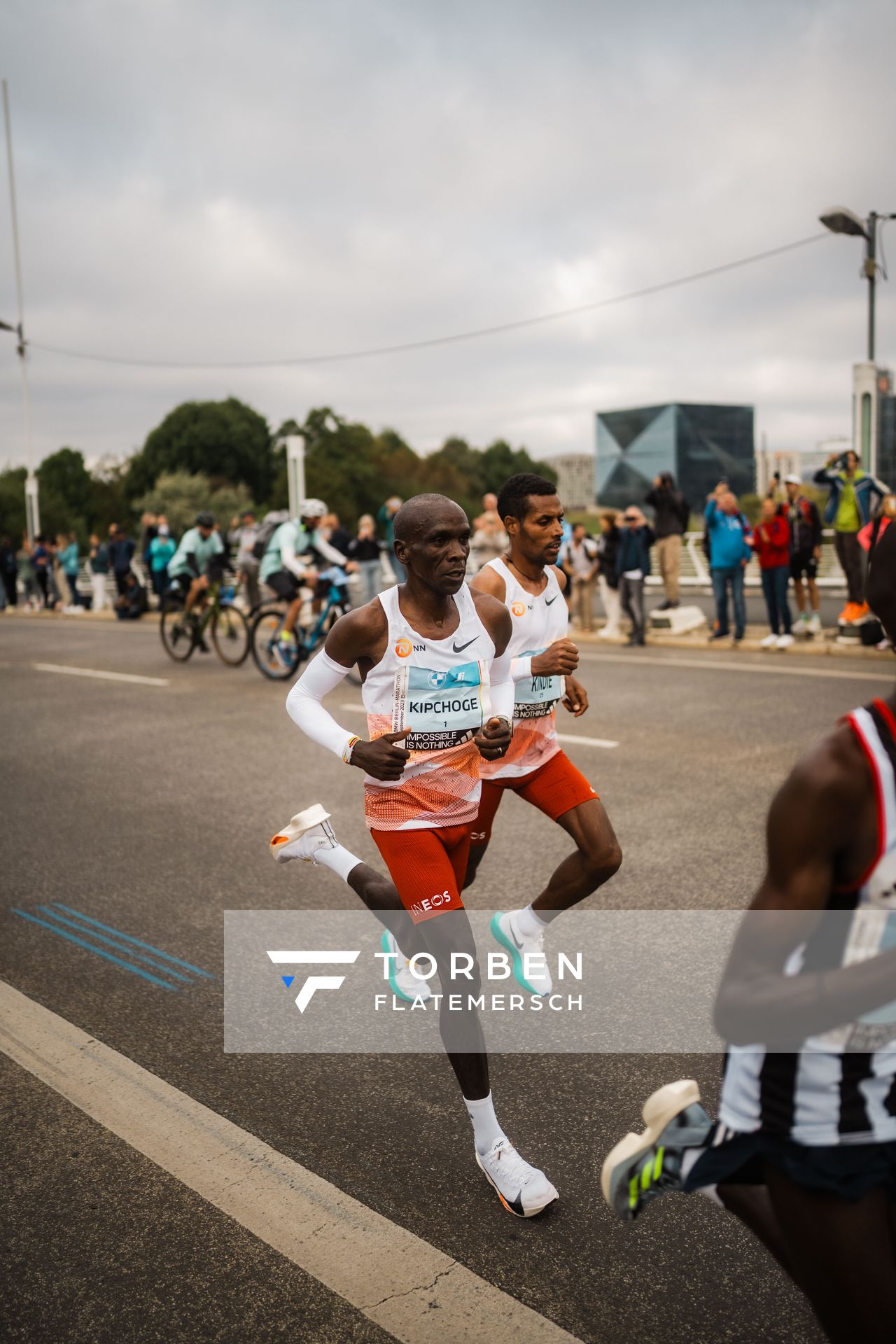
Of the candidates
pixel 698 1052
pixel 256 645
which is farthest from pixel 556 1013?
pixel 256 645

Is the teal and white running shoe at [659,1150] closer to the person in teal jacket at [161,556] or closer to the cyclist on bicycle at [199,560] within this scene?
the cyclist on bicycle at [199,560]

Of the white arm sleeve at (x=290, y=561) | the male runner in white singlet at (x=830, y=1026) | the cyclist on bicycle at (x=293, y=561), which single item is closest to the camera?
the male runner in white singlet at (x=830, y=1026)

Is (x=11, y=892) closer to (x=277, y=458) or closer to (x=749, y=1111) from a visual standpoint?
(x=749, y=1111)

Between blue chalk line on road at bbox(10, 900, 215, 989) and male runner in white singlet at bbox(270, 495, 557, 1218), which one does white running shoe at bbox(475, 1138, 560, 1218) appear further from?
blue chalk line on road at bbox(10, 900, 215, 989)

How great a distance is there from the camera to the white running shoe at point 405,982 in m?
4.23

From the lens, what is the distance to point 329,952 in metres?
4.77

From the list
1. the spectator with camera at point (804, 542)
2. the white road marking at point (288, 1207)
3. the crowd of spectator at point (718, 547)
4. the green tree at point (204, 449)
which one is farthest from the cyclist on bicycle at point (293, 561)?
the green tree at point (204, 449)

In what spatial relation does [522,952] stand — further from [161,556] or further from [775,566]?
[161,556]

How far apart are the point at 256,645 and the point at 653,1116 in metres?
13.5

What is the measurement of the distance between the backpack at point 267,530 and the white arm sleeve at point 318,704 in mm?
9326

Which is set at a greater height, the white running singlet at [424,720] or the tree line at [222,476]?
the tree line at [222,476]

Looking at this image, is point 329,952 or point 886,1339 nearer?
point 886,1339

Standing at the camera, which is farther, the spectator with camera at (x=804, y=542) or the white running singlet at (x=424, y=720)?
the spectator with camera at (x=804, y=542)

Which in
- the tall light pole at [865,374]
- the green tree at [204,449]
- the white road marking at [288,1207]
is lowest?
the white road marking at [288,1207]
